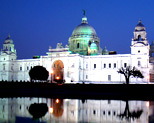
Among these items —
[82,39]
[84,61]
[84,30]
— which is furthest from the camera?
[84,30]

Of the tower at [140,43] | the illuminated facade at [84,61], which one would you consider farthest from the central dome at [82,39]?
the tower at [140,43]

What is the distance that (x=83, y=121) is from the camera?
52.5 ft

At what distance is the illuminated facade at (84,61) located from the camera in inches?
2717

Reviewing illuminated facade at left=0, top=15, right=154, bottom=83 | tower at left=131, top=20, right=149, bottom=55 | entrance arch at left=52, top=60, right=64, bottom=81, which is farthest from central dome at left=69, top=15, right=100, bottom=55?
tower at left=131, top=20, right=149, bottom=55

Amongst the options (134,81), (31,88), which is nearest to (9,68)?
(134,81)

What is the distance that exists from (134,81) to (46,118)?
54407 mm

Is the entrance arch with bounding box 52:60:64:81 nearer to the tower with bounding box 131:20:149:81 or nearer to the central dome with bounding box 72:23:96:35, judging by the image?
the central dome with bounding box 72:23:96:35

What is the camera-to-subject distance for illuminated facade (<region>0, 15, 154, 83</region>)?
69000 mm

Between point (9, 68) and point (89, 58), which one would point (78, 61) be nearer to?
point (89, 58)

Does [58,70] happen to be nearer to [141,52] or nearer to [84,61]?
[84,61]

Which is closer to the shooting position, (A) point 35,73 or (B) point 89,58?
(A) point 35,73

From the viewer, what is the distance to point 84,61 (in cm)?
7819


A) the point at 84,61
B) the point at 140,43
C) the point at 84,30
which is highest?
the point at 84,30

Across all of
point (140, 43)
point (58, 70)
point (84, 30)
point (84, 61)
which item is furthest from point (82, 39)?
point (140, 43)
